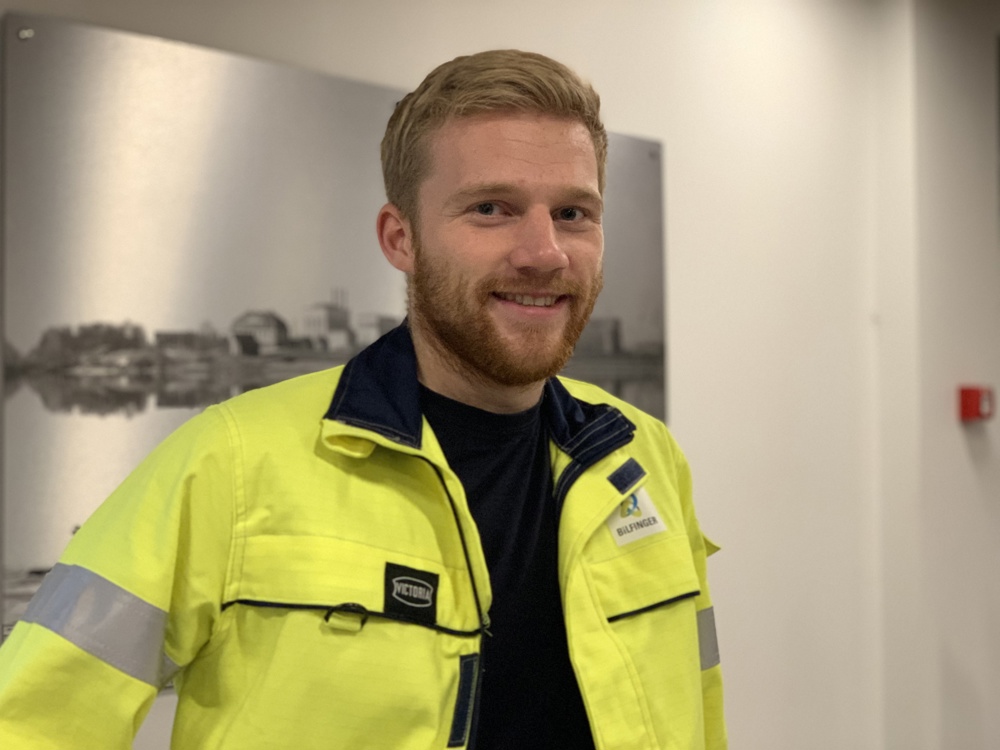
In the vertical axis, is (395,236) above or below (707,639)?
above

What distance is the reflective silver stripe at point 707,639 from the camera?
130 cm

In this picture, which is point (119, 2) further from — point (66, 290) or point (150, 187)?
point (66, 290)

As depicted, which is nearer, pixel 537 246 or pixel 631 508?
pixel 537 246

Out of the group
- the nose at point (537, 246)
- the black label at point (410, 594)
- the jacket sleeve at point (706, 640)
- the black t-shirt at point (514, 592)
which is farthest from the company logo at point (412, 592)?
the jacket sleeve at point (706, 640)

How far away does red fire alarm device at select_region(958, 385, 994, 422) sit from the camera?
9.11 feet

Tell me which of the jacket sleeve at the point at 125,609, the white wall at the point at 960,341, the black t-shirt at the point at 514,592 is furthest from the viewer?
the white wall at the point at 960,341

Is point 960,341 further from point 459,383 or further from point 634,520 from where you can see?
point 459,383

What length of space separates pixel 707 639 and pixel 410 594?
0.50m

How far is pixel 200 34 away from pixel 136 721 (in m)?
1.20

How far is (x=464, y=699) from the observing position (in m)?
1.00

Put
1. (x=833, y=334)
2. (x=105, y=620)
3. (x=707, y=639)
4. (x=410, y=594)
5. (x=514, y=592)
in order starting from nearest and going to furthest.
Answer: (x=105, y=620) → (x=410, y=594) → (x=514, y=592) → (x=707, y=639) → (x=833, y=334)

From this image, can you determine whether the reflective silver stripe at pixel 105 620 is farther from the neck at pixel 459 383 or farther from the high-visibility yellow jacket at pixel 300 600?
the neck at pixel 459 383

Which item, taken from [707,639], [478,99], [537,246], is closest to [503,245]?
[537,246]

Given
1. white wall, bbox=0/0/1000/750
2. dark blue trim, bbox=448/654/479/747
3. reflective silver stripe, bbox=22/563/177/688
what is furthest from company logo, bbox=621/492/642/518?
white wall, bbox=0/0/1000/750
